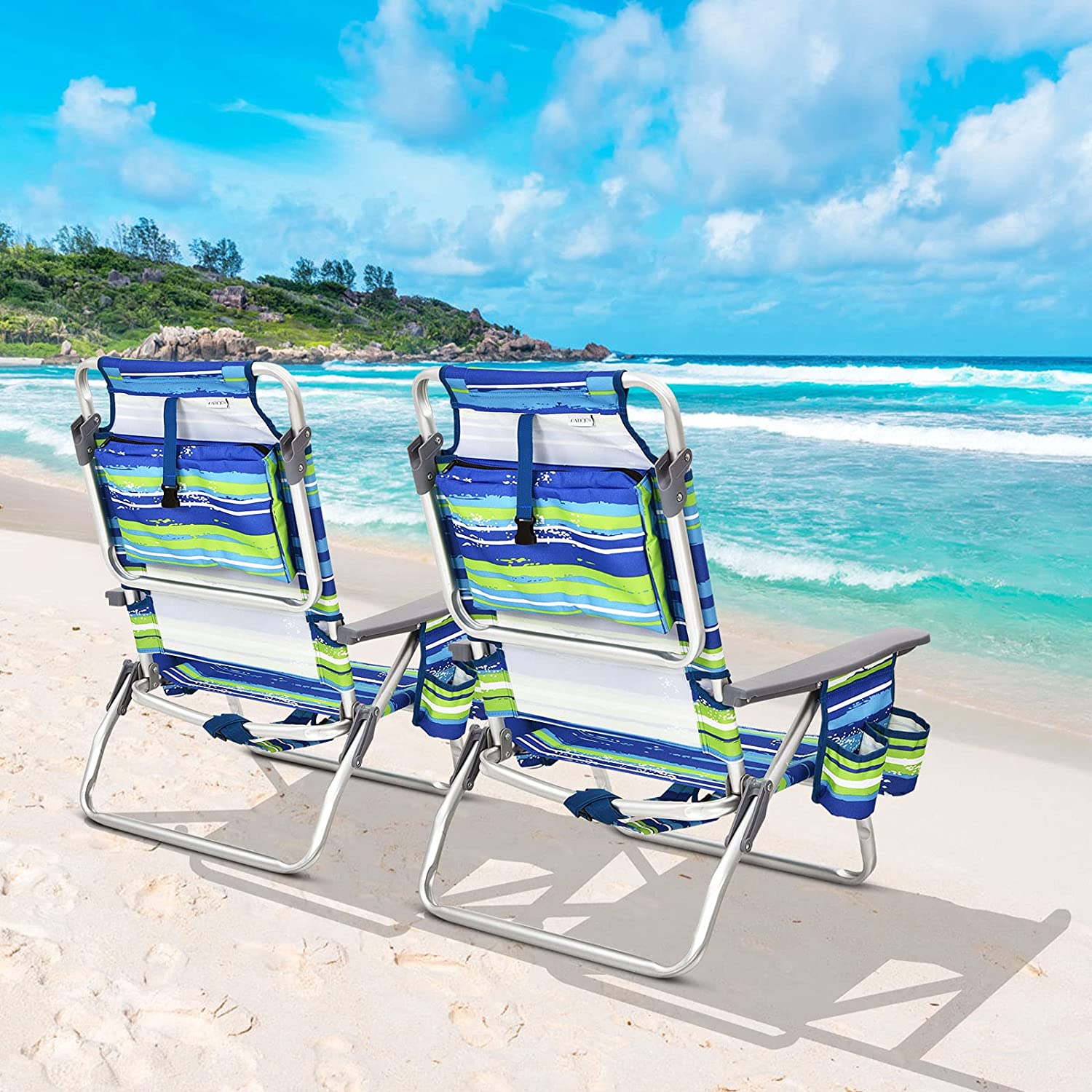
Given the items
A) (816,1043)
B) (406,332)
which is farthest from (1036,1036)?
(406,332)

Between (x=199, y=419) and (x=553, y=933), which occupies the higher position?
(x=199, y=419)

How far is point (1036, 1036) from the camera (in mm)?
2180

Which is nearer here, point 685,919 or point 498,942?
point 498,942

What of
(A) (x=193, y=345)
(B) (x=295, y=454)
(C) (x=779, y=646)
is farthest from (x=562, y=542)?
(A) (x=193, y=345)

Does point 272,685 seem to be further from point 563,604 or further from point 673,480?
point 673,480

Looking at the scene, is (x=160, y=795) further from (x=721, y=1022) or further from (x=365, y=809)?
(x=721, y=1022)

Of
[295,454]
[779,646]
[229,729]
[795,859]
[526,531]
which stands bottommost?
[779,646]

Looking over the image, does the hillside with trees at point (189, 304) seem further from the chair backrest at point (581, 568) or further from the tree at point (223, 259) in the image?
the chair backrest at point (581, 568)

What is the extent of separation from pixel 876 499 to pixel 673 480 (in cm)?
995

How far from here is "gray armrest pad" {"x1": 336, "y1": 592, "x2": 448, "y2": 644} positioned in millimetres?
2674

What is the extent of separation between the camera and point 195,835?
9.96ft

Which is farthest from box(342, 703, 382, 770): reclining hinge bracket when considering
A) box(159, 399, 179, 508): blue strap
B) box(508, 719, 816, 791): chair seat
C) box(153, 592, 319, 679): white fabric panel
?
box(159, 399, 179, 508): blue strap

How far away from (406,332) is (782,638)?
243ft

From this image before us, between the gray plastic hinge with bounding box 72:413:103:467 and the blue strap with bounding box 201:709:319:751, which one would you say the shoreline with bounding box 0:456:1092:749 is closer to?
the blue strap with bounding box 201:709:319:751
